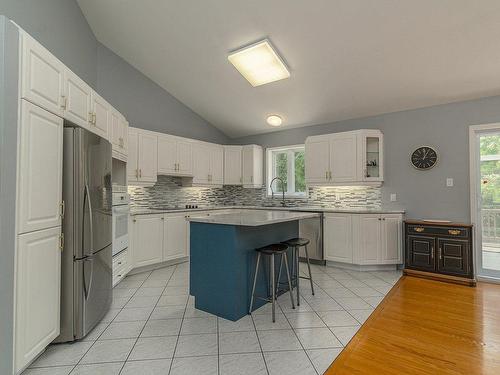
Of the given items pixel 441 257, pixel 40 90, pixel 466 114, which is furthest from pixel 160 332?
pixel 466 114

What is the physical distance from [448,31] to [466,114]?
151cm

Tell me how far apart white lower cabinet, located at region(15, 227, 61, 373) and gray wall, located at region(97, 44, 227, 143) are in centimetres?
298

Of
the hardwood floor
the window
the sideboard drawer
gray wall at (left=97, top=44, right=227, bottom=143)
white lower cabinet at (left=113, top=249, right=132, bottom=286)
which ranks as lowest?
the hardwood floor

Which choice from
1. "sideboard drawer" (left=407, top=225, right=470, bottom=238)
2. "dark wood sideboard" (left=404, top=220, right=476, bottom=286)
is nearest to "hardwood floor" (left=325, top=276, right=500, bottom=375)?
"dark wood sideboard" (left=404, top=220, right=476, bottom=286)

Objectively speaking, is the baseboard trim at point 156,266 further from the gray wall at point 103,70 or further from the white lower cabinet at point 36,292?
the gray wall at point 103,70

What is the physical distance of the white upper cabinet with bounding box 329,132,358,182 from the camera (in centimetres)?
437

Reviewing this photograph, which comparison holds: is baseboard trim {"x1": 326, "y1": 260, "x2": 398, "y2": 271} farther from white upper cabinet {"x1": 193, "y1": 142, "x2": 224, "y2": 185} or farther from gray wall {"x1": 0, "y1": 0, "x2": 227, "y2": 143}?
gray wall {"x1": 0, "y1": 0, "x2": 227, "y2": 143}

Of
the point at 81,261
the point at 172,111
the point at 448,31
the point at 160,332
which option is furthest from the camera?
the point at 172,111

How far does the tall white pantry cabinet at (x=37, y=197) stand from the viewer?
5.34 feet

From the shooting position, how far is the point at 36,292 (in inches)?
69.7

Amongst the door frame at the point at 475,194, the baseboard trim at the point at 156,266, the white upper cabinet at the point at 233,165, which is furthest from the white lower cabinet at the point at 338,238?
the baseboard trim at the point at 156,266

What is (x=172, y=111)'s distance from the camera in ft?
16.9

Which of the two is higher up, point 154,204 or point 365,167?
point 365,167

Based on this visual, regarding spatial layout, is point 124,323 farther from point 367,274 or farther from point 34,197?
point 367,274
